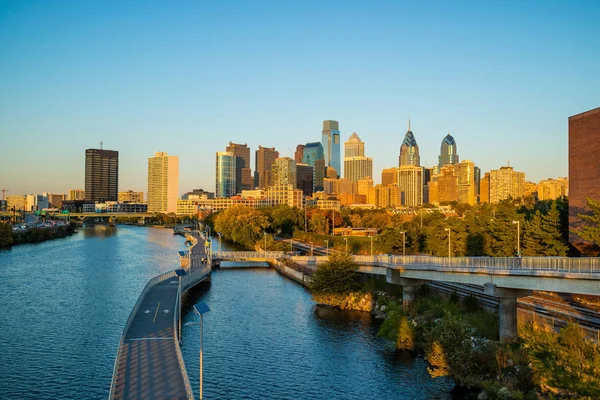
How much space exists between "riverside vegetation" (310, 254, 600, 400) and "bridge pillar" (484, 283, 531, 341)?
A: 0.81 metres

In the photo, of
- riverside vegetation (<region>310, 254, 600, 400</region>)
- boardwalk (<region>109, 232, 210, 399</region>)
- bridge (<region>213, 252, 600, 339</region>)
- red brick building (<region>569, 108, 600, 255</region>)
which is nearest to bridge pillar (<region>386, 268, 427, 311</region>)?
bridge (<region>213, 252, 600, 339</region>)

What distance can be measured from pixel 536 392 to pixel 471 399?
4268 millimetres

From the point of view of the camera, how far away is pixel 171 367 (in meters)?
32.4

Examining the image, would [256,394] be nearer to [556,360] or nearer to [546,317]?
[556,360]

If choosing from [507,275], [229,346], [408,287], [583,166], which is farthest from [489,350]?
[583,166]

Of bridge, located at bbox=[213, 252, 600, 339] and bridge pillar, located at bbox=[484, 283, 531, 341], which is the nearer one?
bridge, located at bbox=[213, 252, 600, 339]

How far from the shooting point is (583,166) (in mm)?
51156

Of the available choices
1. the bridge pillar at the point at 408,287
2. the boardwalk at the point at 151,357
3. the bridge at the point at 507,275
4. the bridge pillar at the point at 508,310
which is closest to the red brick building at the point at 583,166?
the bridge at the point at 507,275

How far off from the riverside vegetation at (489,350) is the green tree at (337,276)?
655cm

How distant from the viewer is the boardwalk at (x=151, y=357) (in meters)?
28.6

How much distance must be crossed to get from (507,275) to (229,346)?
21938 mm

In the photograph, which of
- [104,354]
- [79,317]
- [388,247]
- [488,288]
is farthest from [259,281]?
[488,288]

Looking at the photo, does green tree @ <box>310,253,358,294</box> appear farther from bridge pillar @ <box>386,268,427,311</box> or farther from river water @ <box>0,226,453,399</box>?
bridge pillar @ <box>386,268,427,311</box>

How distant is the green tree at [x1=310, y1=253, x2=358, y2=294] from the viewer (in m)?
61.3
